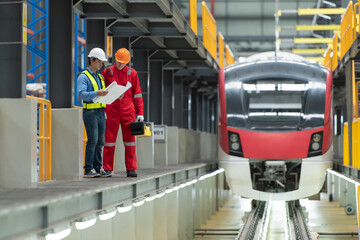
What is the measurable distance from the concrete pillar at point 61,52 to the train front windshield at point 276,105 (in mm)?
4691

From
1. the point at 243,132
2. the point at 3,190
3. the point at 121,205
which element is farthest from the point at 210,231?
the point at 3,190

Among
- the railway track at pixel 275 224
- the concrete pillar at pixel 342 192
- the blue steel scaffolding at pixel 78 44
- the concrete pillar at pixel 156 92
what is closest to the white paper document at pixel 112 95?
the railway track at pixel 275 224

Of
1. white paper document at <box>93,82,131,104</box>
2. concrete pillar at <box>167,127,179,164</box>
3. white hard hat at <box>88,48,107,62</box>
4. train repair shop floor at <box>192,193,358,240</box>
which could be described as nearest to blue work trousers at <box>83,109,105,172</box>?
white paper document at <box>93,82,131,104</box>

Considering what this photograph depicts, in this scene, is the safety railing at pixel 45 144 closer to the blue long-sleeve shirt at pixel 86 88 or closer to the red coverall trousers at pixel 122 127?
the blue long-sleeve shirt at pixel 86 88

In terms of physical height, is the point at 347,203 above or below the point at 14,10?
below

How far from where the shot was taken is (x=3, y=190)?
21.1ft

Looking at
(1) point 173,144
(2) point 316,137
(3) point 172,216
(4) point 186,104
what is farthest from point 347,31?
(4) point 186,104

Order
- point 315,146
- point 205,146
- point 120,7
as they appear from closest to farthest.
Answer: point 120,7 → point 315,146 → point 205,146

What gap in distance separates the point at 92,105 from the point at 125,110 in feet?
1.57

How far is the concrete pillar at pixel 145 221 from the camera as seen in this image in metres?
8.01

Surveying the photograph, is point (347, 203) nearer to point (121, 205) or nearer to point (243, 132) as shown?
point (243, 132)

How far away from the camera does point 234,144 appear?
43.5ft

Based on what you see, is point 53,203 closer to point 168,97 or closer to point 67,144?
point 67,144

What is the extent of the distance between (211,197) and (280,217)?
1.88 meters
